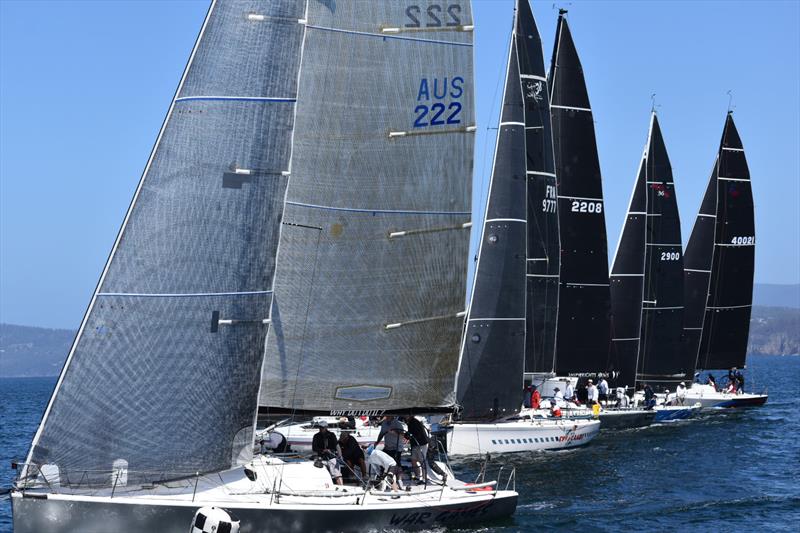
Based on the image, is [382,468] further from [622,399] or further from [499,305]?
[622,399]

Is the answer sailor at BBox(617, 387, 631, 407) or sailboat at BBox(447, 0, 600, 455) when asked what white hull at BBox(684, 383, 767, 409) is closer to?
sailor at BBox(617, 387, 631, 407)

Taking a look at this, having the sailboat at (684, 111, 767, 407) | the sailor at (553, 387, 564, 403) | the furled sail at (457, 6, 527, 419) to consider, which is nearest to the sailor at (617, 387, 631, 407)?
the sailor at (553, 387, 564, 403)

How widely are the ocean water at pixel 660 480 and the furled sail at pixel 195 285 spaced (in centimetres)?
573

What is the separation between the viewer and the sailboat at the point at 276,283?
58.6 ft

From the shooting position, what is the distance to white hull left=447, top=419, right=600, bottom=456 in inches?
1292

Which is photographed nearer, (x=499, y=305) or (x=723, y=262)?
(x=499, y=305)

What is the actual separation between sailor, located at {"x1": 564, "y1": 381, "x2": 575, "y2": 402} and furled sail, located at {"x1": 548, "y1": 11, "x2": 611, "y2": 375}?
1.43m

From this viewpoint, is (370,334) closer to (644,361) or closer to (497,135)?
(497,135)

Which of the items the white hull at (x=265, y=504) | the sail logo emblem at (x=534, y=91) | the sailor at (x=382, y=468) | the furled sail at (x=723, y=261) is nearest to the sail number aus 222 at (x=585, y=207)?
the sail logo emblem at (x=534, y=91)

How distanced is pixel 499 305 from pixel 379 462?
43.4 ft

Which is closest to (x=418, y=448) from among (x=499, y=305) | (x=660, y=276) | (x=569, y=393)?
(x=499, y=305)

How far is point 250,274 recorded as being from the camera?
739 inches

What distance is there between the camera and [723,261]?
2243 inches

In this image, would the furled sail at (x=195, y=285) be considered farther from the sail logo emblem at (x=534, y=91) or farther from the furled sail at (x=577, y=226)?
the furled sail at (x=577, y=226)
